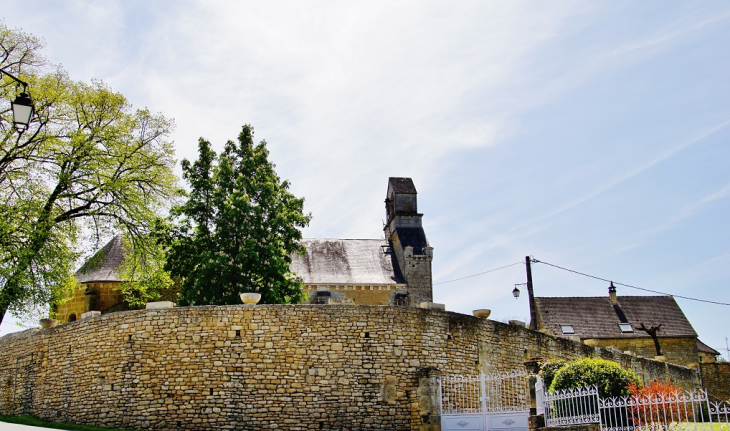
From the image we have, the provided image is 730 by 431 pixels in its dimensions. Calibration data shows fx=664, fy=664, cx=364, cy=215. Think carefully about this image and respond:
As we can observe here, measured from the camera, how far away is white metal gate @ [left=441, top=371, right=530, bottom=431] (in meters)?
15.8

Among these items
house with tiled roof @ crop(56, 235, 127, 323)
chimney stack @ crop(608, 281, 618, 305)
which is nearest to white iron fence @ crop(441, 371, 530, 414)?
house with tiled roof @ crop(56, 235, 127, 323)

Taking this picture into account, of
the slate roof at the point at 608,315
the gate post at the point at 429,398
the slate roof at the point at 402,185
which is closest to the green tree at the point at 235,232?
the gate post at the point at 429,398

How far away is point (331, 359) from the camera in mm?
17031

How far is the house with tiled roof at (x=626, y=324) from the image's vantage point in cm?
3931

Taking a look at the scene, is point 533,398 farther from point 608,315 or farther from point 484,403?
point 608,315

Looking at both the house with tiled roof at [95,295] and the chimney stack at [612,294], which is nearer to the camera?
the house with tiled roof at [95,295]

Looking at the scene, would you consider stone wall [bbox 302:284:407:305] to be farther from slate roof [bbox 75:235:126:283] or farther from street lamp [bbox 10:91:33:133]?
street lamp [bbox 10:91:33:133]

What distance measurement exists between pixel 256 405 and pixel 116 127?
12.9 m

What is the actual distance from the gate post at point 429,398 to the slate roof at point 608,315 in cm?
2357

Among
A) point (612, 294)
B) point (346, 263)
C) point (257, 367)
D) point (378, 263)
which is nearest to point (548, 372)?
point (257, 367)

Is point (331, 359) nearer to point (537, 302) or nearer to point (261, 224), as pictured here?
point (261, 224)

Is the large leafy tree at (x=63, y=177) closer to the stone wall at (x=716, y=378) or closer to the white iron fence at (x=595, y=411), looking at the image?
the white iron fence at (x=595, y=411)

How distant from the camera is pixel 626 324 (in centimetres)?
4038

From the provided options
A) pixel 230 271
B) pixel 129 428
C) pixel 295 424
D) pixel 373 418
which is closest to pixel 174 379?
pixel 129 428
